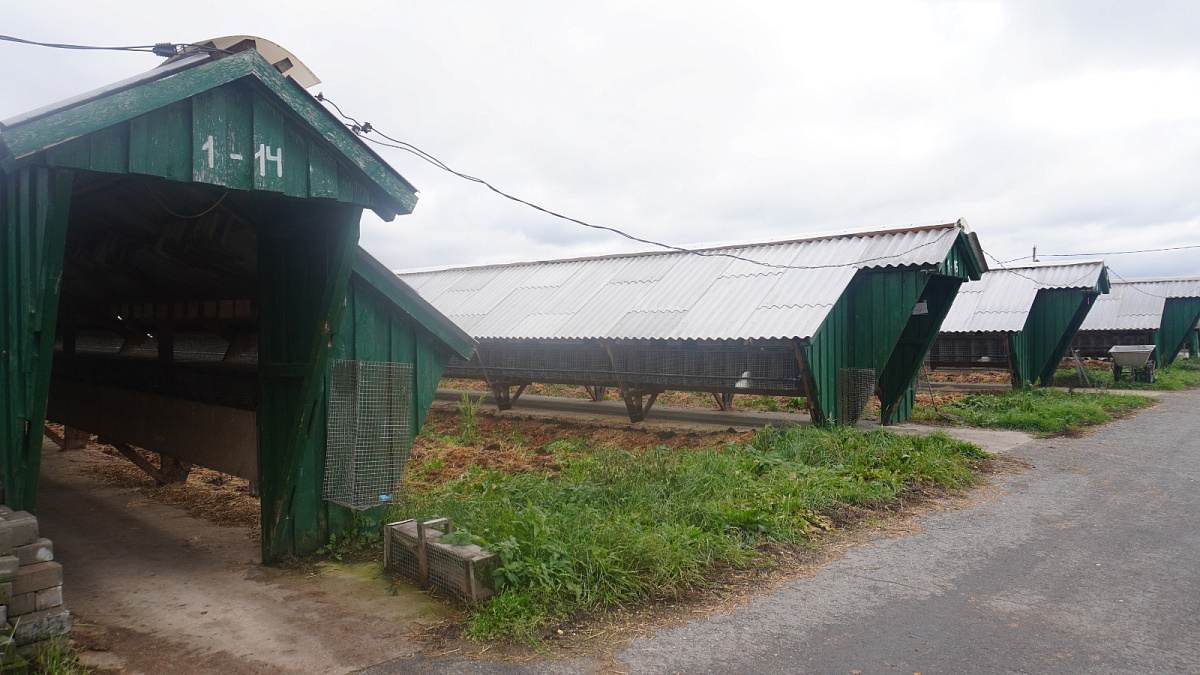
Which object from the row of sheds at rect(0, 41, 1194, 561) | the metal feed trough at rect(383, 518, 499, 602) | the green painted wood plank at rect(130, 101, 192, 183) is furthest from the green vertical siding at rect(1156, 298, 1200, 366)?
the green painted wood plank at rect(130, 101, 192, 183)

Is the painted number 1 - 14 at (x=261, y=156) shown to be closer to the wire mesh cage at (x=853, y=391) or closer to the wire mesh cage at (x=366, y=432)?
the wire mesh cage at (x=366, y=432)

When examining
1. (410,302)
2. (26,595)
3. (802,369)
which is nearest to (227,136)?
(410,302)

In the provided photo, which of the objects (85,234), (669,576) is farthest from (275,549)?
(85,234)

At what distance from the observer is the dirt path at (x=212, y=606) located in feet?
14.0

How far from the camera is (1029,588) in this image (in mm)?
5367

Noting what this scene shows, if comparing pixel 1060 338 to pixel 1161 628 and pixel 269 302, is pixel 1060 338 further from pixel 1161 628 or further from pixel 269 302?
pixel 269 302

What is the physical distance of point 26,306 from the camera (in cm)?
412

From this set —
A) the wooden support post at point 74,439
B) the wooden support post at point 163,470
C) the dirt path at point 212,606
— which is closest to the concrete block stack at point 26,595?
the dirt path at point 212,606

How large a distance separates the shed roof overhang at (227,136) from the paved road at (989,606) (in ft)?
10.1

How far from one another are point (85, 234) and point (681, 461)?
22.1 feet

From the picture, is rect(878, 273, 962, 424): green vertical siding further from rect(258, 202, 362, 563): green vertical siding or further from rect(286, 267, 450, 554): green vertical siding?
rect(258, 202, 362, 563): green vertical siding

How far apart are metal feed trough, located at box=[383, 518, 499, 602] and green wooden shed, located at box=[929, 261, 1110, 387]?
61.6 feet

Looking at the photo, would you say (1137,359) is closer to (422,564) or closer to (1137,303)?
(1137,303)

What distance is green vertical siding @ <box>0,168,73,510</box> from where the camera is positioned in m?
4.07
